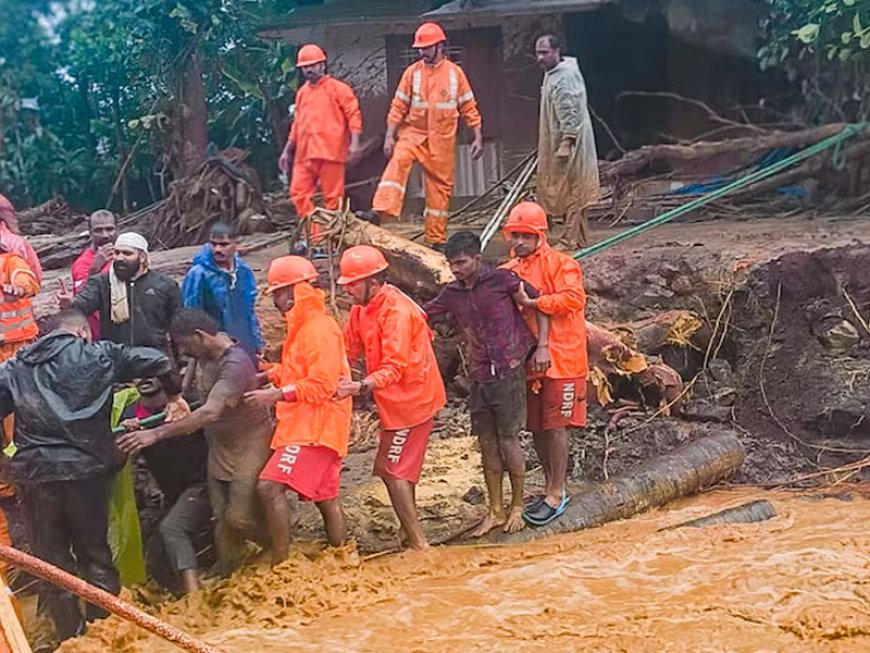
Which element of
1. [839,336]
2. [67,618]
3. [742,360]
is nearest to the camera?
[67,618]

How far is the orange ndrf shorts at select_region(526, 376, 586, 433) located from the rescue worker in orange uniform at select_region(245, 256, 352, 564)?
1328mm

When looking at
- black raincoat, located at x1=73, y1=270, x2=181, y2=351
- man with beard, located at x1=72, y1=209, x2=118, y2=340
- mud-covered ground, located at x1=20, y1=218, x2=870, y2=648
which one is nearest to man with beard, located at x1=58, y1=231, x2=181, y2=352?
black raincoat, located at x1=73, y1=270, x2=181, y2=351

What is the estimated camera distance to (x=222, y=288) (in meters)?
7.18

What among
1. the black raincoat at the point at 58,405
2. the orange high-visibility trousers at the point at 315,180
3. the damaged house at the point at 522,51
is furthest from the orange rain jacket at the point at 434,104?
the black raincoat at the point at 58,405

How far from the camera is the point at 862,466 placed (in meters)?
8.06

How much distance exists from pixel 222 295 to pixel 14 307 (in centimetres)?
133

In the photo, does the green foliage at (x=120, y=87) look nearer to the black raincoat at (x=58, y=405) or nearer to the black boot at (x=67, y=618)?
the black raincoat at (x=58, y=405)

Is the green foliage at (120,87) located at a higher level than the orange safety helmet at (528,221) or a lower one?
higher

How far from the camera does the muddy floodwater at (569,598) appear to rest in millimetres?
5512

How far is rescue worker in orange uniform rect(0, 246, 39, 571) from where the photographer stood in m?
7.05

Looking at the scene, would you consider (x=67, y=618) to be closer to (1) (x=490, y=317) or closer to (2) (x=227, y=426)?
(2) (x=227, y=426)

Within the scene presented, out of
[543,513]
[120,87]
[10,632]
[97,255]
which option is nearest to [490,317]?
[543,513]

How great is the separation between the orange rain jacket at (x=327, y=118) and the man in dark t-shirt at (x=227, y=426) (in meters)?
4.03

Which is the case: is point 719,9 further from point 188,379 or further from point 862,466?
point 188,379
